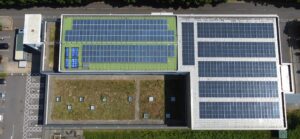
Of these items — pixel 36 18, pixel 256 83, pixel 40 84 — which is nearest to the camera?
pixel 256 83

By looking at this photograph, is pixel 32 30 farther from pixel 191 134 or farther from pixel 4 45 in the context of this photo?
pixel 191 134

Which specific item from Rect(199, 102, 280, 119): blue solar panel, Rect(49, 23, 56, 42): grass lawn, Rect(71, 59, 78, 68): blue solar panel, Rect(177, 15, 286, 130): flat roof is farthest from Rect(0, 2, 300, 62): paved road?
Rect(199, 102, 280, 119): blue solar panel

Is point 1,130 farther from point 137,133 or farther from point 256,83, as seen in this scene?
point 256,83

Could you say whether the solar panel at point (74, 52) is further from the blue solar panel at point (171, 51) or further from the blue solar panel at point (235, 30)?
the blue solar panel at point (235, 30)

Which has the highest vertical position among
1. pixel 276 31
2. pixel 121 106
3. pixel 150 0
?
pixel 150 0

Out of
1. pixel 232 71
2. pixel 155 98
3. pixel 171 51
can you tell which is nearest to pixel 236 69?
pixel 232 71

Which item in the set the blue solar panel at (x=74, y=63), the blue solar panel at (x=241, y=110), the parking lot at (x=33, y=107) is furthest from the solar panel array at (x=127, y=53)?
the parking lot at (x=33, y=107)

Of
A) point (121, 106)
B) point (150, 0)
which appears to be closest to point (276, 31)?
point (150, 0)
